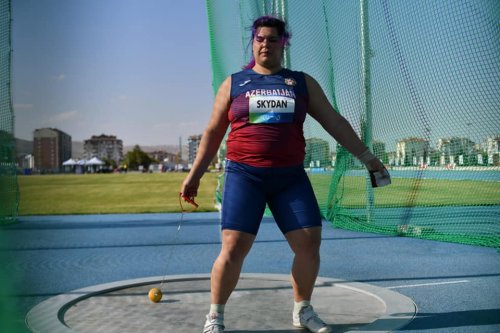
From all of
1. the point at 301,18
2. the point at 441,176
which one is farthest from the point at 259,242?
the point at 301,18

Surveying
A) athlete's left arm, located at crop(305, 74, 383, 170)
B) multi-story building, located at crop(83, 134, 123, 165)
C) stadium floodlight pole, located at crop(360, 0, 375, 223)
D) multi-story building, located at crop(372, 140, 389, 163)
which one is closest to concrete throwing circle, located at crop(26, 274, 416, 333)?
athlete's left arm, located at crop(305, 74, 383, 170)

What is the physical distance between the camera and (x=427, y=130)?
23.3ft

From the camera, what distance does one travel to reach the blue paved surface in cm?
370

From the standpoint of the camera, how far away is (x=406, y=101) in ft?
23.5

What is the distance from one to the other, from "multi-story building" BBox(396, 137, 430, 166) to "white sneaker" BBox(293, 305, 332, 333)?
4.19 meters

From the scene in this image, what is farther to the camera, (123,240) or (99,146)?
(99,146)

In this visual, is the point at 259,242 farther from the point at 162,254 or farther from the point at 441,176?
the point at 441,176

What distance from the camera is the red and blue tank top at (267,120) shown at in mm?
3457

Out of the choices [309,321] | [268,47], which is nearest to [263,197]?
[309,321]

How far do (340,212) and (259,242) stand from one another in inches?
71.2

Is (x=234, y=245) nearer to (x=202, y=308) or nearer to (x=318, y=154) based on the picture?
(x=202, y=308)

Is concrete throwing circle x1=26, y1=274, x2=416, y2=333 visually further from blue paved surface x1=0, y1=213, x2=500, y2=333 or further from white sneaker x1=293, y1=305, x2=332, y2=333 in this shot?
blue paved surface x1=0, y1=213, x2=500, y2=333

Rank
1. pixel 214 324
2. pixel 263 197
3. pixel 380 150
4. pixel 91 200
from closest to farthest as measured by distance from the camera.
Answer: pixel 214 324 < pixel 263 197 < pixel 380 150 < pixel 91 200

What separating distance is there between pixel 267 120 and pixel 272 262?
10.9ft
